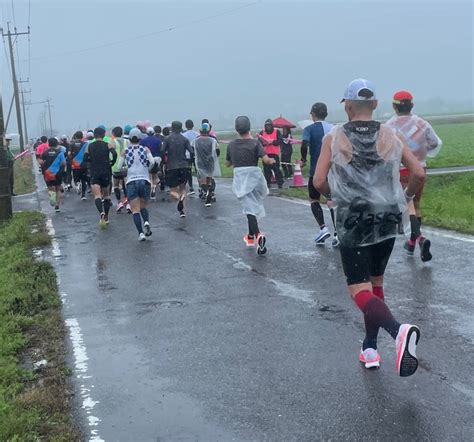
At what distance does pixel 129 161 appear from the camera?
12.5m

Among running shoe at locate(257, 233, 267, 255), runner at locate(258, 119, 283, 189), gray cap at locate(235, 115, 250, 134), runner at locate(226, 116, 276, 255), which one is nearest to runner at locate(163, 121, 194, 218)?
runner at locate(226, 116, 276, 255)

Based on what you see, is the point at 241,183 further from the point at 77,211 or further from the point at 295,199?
the point at 77,211

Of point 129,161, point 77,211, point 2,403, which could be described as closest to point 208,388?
point 2,403

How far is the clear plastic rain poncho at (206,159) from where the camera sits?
17078 millimetres

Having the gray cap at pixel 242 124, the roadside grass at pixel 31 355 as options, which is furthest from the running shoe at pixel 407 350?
the gray cap at pixel 242 124

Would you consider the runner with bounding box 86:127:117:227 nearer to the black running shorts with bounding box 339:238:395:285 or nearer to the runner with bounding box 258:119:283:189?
the runner with bounding box 258:119:283:189

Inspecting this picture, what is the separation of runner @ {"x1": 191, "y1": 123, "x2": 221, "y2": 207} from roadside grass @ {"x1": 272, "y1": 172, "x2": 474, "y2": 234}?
2.06 meters

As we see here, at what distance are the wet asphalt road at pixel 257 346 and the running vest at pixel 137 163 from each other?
64.7 inches

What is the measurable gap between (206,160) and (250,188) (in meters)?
6.35

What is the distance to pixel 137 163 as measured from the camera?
40.7 ft

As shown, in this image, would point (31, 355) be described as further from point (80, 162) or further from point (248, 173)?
point (80, 162)

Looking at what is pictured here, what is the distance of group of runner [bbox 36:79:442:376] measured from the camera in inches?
201

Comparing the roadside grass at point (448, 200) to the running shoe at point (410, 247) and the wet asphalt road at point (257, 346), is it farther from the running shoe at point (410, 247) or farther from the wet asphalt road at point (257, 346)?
the running shoe at point (410, 247)

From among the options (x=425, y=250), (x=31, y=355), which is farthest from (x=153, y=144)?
(x=31, y=355)
